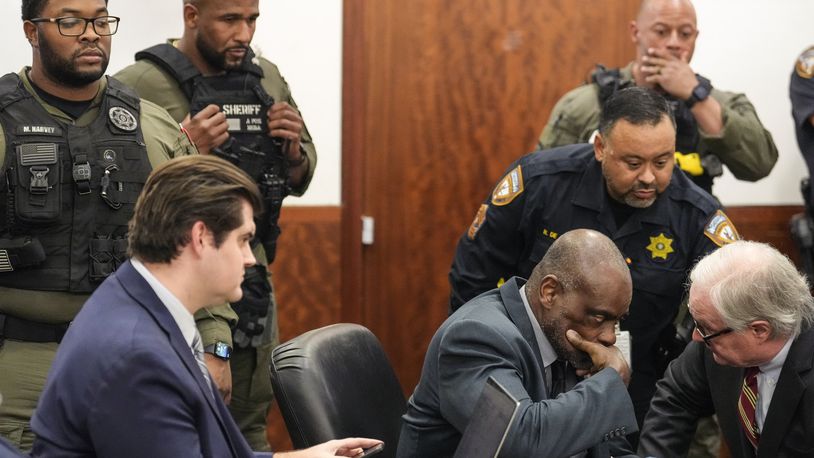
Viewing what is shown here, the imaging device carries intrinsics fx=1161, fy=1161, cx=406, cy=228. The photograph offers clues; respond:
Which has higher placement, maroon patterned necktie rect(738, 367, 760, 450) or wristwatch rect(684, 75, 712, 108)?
wristwatch rect(684, 75, 712, 108)

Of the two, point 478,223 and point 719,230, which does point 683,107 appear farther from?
point 478,223

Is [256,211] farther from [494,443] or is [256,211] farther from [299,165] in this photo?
[299,165]

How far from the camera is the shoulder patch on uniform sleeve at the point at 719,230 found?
3637 millimetres

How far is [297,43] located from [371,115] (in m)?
0.48

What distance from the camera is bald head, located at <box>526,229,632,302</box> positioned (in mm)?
2717

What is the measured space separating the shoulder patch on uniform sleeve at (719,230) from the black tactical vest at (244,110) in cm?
142

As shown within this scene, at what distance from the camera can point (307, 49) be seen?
192 inches

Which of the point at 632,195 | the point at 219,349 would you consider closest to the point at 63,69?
the point at 219,349

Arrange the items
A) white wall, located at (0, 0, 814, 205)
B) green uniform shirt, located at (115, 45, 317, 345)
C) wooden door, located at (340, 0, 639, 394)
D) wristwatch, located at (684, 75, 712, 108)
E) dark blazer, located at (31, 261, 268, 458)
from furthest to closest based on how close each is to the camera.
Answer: wooden door, located at (340, 0, 639, 394) < white wall, located at (0, 0, 814, 205) < wristwatch, located at (684, 75, 712, 108) < green uniform shirt, located at (115, 45, 317, 345) < dark blazer, located at (31, 261, 268, 458)

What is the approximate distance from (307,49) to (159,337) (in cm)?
291

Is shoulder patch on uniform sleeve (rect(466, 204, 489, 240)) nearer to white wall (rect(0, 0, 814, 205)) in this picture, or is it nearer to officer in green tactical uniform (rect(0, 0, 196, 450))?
officer in green tactical uniform (rect(0, 0, 196, 450))

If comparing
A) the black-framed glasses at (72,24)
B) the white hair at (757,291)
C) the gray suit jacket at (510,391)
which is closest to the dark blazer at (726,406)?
the white hair at (757,291)

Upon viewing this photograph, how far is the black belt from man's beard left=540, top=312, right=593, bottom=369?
1.31 meters

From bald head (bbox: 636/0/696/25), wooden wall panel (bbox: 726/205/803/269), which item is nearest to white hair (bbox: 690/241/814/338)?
bald head (bbox: 636/0/696/25)
